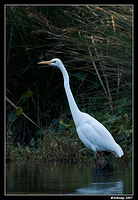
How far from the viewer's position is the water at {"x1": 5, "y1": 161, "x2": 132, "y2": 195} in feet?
12.7

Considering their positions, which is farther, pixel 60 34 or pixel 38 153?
pixel 60 34

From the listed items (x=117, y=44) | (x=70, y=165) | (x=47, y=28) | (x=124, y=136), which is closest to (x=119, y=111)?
(x=124, y=136)

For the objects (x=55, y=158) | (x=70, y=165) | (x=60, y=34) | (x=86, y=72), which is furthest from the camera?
(x=86, y=72)

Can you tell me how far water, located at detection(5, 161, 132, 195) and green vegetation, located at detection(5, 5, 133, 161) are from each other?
65cm

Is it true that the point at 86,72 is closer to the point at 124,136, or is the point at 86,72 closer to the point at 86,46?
the point at 86,46

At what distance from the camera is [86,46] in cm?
700

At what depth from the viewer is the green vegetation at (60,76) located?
6.53 m

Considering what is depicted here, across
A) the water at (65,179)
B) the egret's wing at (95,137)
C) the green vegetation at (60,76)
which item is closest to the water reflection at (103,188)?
the water at (65,179)

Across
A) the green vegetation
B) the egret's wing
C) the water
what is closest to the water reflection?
the water

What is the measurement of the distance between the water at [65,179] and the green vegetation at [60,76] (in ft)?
2.14

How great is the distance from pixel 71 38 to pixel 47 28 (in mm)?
551

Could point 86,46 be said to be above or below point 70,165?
above

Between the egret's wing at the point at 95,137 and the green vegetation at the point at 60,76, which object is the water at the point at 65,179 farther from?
the green vegetation at the point at 60,76

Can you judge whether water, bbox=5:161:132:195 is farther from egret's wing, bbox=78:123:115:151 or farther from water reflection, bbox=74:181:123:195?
egret's wing, bbox=78:123:115:151
